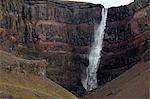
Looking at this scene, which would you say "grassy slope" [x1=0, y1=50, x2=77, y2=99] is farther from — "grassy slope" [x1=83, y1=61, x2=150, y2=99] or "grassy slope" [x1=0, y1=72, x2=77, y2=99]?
"grassy slope" [x1=83, y1=61, x2=150, y2=99]

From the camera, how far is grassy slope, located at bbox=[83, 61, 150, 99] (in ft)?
274

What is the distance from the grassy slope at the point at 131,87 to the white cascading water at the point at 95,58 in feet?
76.6

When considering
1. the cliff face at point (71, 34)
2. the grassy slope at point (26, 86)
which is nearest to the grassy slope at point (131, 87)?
the grassy slope at point (26, 86)

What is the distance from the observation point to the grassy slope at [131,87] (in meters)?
83.6

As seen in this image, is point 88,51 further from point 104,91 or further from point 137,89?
point 137,89

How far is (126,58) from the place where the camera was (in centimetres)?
12588

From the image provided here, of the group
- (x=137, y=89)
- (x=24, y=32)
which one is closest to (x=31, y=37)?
(x=24, y=32)

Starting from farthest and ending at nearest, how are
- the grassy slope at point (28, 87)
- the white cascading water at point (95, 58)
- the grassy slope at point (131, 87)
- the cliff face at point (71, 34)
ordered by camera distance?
1. the white cascading water at point (95, 58)
2. the cliff face at point (71, 34)
3. the grassy slope at point (131, 87)
4. the grassy slope at point (28, 87)

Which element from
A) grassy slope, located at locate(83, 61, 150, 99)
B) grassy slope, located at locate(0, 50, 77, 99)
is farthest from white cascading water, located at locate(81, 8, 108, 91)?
grassy slope, located at locate(0, 50, 77, 99)

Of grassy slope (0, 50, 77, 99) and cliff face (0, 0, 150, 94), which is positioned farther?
cliff face (0, 0, 150, 94)

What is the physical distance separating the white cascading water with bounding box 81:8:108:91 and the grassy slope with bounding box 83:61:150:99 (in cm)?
2335

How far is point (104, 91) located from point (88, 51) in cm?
3609

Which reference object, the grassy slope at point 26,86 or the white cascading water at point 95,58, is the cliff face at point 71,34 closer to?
the white cascading water at point 95,58

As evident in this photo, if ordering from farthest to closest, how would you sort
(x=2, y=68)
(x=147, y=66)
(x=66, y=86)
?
(x=66, y=86) → (x=147, y=66) → (x=2, y=68)
